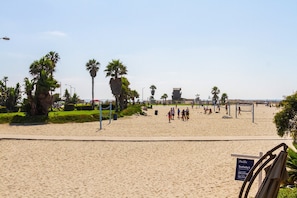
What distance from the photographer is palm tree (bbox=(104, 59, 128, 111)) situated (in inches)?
2196

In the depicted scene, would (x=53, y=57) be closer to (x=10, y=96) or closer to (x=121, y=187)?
(x=10, y=96)

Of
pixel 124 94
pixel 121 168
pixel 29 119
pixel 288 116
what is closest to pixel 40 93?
pixel 29 119

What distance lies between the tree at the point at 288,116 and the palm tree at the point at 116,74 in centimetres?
4340

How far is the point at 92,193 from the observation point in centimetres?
1184

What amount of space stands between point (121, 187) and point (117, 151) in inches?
294

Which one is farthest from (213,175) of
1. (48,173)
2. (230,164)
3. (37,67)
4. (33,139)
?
(37,67)

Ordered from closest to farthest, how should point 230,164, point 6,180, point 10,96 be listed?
point 6,180
point 230,164
point 10,96

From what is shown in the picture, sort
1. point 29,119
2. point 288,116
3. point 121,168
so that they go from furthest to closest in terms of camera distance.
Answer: point 29,119
point 121,168
point 288,116

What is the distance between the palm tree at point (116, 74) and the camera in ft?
183

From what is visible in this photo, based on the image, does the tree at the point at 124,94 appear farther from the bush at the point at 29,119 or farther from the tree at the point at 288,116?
the tree at the point at 288,116

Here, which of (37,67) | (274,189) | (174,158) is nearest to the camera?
(274,189)

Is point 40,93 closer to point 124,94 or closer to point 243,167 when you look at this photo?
point 124,94

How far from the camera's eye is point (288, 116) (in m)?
12.7

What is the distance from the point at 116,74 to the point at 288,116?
4757 cm
